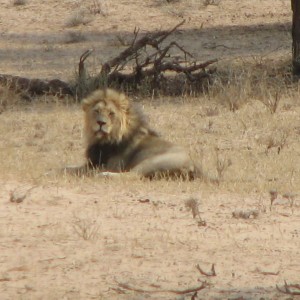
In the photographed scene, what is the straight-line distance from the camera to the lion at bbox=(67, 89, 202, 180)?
35.5 feet

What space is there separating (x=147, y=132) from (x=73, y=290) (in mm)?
4683

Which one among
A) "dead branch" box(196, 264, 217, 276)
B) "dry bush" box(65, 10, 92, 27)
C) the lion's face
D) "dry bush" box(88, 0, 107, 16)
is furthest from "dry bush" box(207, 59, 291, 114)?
"dry bush" box(88, 0, 107, 16)

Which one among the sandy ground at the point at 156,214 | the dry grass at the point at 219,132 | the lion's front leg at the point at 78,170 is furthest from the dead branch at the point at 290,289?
the lion's front leg at the point at 78,170

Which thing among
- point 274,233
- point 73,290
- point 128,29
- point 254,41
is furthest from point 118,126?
point 128,29

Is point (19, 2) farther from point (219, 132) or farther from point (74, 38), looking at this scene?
point (219, 132)

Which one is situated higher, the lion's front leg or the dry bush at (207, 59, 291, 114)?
the lion's front leg

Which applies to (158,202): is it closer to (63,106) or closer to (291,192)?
(291,192)

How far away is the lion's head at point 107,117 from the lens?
35.7 feet

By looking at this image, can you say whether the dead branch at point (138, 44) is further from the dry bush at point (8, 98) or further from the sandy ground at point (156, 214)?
the dry bush at point (8, 98)

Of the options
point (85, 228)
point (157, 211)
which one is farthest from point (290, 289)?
point (157, 211)

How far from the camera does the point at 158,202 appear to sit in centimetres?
911

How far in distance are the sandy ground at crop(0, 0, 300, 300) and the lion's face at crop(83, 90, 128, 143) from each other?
1.97ft

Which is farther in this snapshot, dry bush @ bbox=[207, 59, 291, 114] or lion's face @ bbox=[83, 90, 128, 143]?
dry bush @ bbox=[207, 59, 291, 114]

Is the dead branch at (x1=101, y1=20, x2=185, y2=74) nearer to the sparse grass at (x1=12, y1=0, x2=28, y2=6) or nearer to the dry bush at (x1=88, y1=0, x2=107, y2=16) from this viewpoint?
the dry bush at (x1=88, y1=0, x2=107, y2=16)
